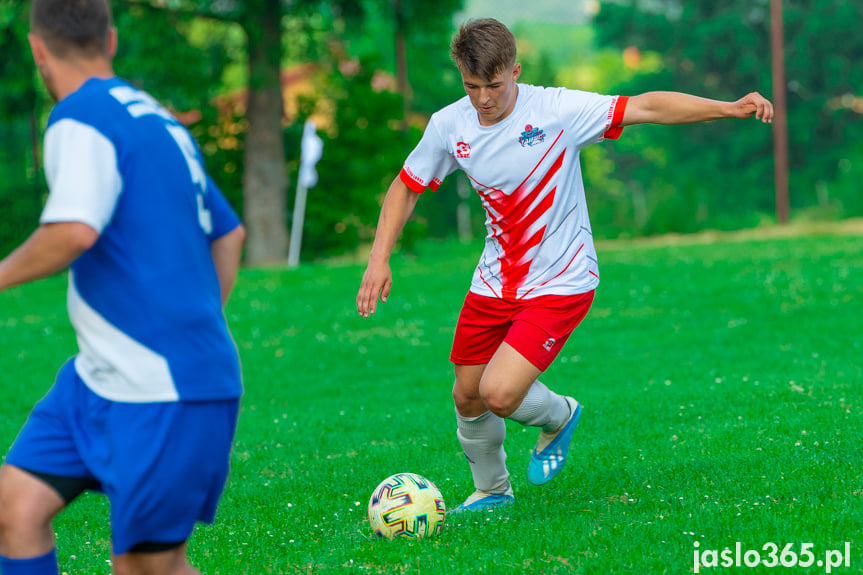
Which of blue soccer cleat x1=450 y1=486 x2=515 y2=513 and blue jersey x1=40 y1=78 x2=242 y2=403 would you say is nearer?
blue jersey x1=40 y1=78 x2=242 y2=403

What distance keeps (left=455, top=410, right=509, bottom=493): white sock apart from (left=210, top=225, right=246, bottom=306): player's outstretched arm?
2.39 m

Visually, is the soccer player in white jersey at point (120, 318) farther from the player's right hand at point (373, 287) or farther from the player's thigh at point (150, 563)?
the player's right hand at point (373, 287)

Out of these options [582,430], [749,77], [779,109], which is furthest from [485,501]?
[749,77]

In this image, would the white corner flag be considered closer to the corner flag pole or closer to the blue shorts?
the corner flag pole

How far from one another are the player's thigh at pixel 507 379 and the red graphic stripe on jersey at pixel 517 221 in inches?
14.1

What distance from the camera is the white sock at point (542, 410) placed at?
18.2 feet

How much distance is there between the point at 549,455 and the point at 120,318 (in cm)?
330

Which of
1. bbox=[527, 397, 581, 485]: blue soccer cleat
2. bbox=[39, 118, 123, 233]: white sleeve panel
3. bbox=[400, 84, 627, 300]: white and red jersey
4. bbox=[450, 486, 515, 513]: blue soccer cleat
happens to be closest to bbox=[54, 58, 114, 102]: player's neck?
bbox=[39, 118, 123, 233]: white sleeve panel

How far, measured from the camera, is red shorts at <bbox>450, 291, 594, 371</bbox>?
17.1ft

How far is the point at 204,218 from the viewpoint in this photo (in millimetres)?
3268

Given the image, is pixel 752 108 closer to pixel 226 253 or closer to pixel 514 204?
pixel 514 204

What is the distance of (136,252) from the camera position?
3080 mm

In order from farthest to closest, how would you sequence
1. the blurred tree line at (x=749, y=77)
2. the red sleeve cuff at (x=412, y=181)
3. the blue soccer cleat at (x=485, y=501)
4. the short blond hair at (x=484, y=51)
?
the blurred tree line at (x=749, y=77) < the blue soccer cleat at (x=485, y=501) < the red sleeve cuff at (x=412, y=181) < the short blond hair at (x=484, y=51)

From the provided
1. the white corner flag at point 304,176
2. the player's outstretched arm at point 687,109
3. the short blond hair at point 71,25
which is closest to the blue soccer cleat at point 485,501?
the player's outstretched arm at point 687,109
